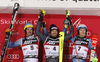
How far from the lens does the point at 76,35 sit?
2.12m

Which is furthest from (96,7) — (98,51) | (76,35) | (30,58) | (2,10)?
(2,10)

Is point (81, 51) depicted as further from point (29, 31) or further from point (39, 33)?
point (29, 31)

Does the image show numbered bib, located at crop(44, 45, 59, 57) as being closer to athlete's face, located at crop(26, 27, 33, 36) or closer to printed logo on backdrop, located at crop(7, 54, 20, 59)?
athlete's face, located at crop(26, 27, 33, 36)

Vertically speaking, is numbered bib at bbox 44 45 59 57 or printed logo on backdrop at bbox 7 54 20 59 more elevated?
numbered bib at bbox 44 45 59 57

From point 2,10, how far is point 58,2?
28.8 inches

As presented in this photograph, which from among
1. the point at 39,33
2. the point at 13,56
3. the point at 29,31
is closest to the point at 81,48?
the point at 39,33

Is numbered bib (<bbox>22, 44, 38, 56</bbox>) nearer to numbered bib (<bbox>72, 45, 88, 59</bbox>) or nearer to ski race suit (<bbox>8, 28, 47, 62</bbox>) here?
ski race suit (<bbox>8, 28, 47, 62</bbox>)

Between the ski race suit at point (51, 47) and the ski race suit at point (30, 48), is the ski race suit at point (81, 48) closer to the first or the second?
the ski race suit at point (51, 47)

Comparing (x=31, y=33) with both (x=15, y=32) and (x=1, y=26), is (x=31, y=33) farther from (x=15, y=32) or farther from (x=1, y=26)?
(x=1, y=26)

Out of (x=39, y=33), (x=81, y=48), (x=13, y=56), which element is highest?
(x=39, y=33)

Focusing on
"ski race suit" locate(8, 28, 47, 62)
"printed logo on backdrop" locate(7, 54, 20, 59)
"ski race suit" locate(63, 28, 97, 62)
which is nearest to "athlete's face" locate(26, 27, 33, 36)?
"ski race suit" locate(8, 28, 47, 62)

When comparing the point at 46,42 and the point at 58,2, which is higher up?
the point at 58,2

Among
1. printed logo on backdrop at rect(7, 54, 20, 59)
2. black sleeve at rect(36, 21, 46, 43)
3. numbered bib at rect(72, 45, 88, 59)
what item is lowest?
printed logo on backdrop at rect(7, 54, 20, 59)

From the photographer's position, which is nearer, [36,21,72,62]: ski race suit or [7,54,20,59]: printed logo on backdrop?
[36,21,72,62]: ski race suit
